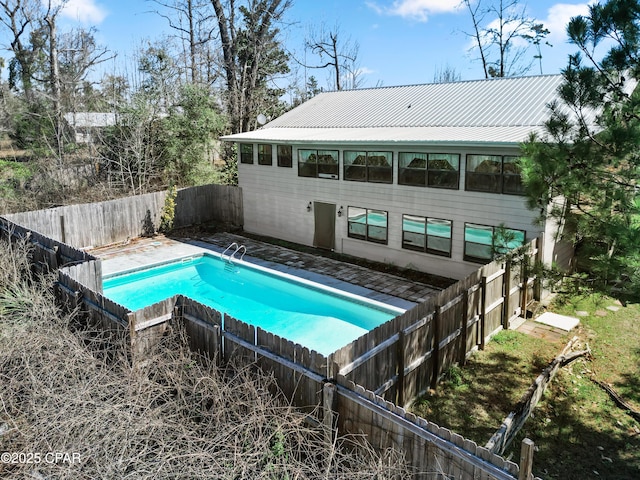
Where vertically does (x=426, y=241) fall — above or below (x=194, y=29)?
below

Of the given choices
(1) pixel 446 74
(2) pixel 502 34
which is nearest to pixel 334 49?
(1) pixel 446 74

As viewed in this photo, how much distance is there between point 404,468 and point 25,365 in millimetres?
4621

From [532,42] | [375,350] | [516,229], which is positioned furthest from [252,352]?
[532,42]

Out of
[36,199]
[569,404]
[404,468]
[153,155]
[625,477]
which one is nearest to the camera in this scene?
[404,468]

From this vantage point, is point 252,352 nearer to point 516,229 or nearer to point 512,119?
point 516,229

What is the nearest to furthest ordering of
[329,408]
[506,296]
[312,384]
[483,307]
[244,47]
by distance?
[329,408], [312,384], [483,307], [506,296], [244,47]

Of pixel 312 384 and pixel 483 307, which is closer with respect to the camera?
pixel 312 384

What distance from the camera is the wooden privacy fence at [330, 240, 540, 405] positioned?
251 inches

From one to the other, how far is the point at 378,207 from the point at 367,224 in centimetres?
73

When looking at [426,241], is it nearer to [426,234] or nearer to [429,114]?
[426,234]

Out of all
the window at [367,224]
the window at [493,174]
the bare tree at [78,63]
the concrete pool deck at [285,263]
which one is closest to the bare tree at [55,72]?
the bare tree at [78,63]

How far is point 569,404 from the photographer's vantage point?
7.52 meters

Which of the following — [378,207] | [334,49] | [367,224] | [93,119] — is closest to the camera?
[378,207]

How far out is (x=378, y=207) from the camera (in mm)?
14711
